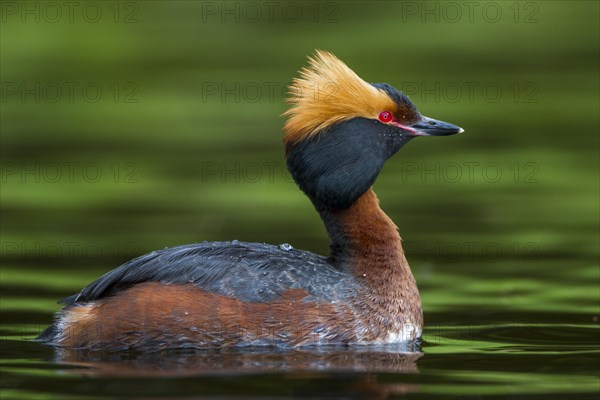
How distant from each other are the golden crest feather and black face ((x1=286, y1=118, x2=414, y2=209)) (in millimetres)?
73

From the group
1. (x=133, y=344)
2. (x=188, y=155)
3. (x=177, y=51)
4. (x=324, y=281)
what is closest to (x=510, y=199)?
(x=188, y=155)

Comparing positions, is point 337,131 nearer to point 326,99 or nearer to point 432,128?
point 326,99

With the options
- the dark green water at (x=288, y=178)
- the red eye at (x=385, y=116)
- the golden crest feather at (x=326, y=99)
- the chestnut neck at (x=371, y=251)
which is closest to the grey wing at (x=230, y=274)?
the chestnut neck at (x=371, y=251)

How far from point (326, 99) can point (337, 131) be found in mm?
275

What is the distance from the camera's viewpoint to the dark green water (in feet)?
32.7

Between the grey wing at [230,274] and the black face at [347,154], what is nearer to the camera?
the grey wing at [230,274]

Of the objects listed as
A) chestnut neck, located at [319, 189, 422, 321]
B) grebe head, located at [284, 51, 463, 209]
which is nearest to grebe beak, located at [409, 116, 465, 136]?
grebe head, located at [284, 51, 463, 209]

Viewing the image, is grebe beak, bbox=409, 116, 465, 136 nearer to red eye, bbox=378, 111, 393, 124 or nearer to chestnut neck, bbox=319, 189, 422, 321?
red eye, bbox=378, 111, 393, 124

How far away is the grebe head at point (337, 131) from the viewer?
11.5 meters

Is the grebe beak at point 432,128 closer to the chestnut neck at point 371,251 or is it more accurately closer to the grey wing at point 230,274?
the chestnut neck at point 371,251

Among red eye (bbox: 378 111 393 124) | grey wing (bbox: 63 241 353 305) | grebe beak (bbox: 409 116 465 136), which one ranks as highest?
red eye (bbox: 378 111 393 124)

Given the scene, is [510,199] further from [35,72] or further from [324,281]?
[35,72]

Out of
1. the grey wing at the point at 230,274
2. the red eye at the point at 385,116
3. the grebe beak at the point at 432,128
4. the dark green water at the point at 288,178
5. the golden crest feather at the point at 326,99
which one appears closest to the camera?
the dark green water at the point at 288,178

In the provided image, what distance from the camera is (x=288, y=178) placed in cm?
1769
